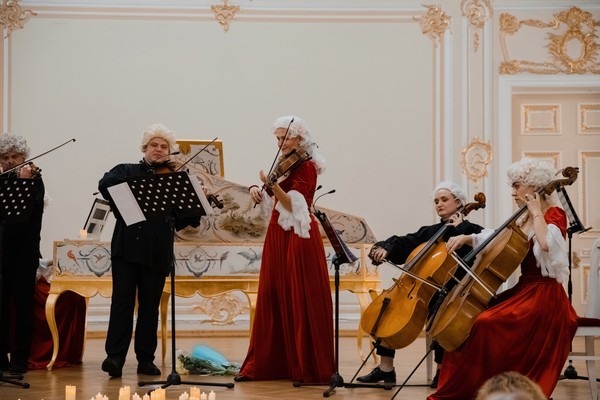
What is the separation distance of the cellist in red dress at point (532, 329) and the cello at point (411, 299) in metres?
0.23

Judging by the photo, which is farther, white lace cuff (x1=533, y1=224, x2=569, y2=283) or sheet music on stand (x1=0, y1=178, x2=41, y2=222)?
sheet music on stand (x1=0, y1=178, x2=41, y2=222)

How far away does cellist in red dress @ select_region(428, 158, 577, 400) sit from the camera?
400 centimetres

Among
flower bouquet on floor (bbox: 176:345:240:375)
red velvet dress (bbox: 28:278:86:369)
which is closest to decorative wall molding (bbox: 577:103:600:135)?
flower bouquet on floor (bbox: 176:345:240:375)

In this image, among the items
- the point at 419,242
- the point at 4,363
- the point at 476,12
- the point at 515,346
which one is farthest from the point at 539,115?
the point at 4,363

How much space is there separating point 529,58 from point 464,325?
18.3 feet

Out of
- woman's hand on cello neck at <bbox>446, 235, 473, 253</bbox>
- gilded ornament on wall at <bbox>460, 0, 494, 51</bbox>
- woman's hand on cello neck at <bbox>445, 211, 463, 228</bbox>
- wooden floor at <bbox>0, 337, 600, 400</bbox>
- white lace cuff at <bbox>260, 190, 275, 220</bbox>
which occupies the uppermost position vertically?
gilded ornament on wall at <bbox>460, 0, 494, 51</bbox>

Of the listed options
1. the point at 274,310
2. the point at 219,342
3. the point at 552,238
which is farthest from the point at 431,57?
the point at 552,238

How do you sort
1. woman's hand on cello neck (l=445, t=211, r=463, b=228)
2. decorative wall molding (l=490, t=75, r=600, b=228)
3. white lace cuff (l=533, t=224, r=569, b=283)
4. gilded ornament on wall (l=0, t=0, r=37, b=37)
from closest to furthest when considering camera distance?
white lace cuff (l=533, t=224, r=569, b=283) < woman's hand on cello neck (l=445, t=211, r=463, b=228) < gilded ornament on wall (l=0, t=0, r=37, b=37) < decorative wall molding (l=490, t=75, r=600, b=228)

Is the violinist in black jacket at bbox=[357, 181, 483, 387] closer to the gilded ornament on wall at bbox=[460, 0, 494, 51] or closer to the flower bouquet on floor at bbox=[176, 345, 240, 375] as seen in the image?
the flower bouquet on floor at bbox=[176, 345, 240, 375]

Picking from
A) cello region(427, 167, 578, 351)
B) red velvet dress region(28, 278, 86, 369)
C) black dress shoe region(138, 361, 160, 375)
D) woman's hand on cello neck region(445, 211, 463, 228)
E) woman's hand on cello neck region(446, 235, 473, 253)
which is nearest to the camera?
cello region(427, 167, 578, 351)

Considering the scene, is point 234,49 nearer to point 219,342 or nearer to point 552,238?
point 219,342

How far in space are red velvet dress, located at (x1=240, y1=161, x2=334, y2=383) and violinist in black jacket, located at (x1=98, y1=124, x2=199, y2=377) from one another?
0.61 meters

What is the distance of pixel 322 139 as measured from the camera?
8945mm

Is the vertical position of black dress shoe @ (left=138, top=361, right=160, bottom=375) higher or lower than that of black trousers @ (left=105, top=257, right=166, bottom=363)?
lower
